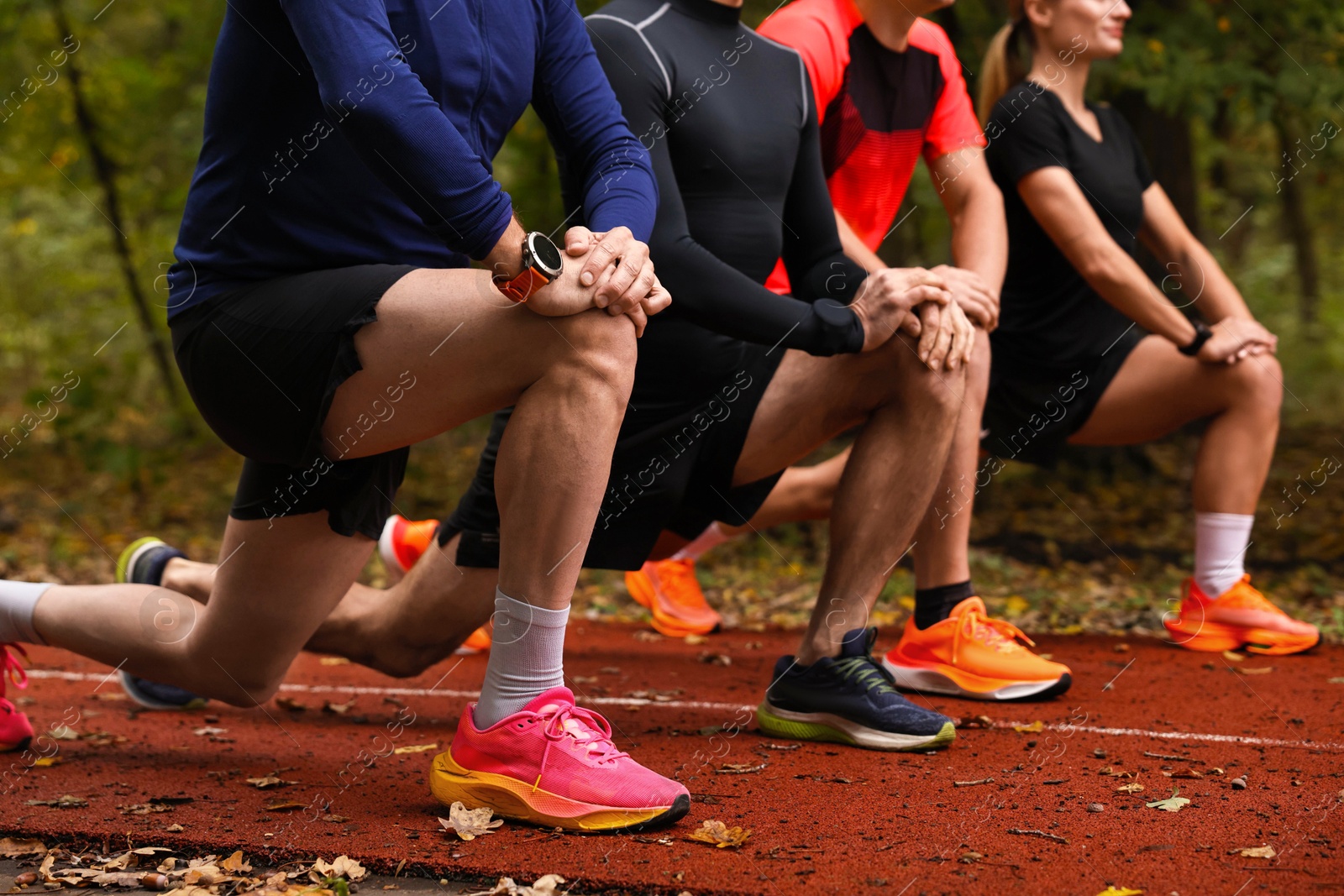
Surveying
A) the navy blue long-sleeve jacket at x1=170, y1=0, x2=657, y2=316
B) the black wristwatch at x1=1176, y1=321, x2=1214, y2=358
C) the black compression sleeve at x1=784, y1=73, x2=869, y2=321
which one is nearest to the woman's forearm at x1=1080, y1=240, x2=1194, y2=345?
the black wristwatch at x1=1176, y1=321, x2=1214, y2=358

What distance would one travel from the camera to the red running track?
84.0 inches

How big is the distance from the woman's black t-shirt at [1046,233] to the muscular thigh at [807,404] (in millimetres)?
1501

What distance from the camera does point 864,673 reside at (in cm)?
304

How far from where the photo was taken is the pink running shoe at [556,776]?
2.33 metres

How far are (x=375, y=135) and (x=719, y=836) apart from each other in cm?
143

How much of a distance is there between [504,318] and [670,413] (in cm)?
106

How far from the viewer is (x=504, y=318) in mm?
2266

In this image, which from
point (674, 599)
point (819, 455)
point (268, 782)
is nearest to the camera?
point (268, 782)

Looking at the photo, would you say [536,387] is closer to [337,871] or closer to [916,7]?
[337,871]

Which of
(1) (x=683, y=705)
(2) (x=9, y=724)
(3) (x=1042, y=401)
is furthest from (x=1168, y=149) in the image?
(2) (x=9, y=724)

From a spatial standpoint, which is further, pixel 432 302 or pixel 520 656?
pixel 520 656

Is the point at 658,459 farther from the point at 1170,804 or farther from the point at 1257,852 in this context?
the point at 1257,852

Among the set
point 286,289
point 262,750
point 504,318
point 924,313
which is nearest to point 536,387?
point 504,318

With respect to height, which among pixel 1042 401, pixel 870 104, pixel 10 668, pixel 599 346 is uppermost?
pixel 870 104
